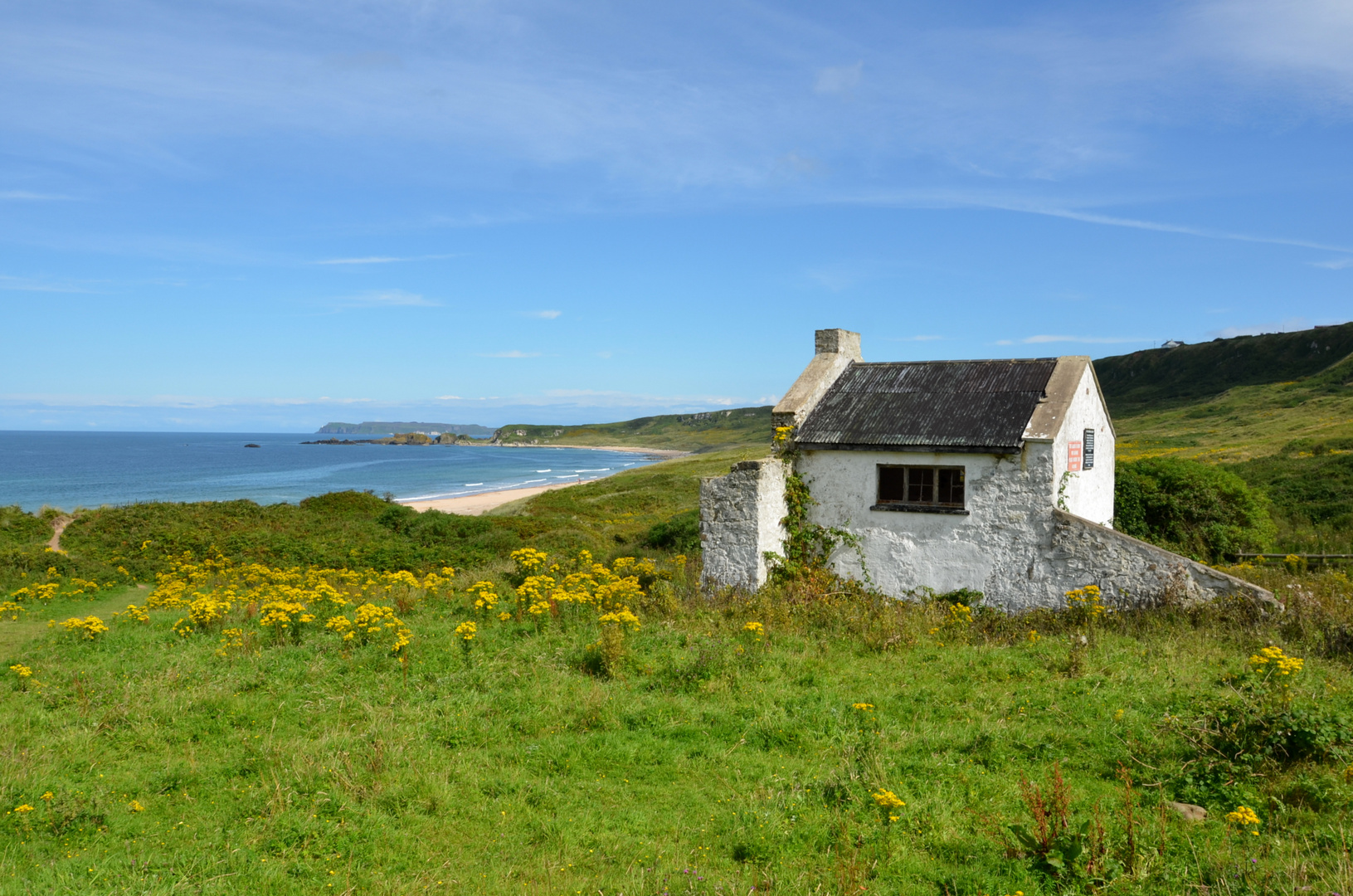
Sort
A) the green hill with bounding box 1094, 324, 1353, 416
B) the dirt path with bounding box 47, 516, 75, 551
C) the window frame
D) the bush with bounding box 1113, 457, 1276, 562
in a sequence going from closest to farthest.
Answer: the window frame → the bush with bounding box 1113, 457, 1276, 562 → the dirt path with bounding box 47, 516, 75, 551 → the green hill with bounding box 1094, 324, 1353, 416

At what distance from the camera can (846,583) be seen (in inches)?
585

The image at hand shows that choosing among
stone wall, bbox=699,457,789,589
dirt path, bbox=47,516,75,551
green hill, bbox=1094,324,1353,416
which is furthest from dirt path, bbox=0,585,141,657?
green hill, bbox=1094,324,1353,416

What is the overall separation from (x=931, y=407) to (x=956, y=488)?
1829mm

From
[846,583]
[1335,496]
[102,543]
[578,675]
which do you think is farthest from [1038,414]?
[102,543]

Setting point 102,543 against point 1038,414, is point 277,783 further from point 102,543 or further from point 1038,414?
point 102,543

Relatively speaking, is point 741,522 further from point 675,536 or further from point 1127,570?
point 675,536

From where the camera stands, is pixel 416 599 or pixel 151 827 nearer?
pixel 151 827

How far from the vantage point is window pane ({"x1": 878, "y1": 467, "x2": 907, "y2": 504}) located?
1470 cm

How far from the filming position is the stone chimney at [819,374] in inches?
623

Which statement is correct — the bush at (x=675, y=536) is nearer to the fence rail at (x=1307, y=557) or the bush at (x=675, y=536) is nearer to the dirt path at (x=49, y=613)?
the fence rail at (x=1307, y=557)

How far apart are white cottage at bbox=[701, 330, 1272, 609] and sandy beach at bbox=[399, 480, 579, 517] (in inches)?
1549

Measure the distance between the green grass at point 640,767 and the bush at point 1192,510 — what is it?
1094cm

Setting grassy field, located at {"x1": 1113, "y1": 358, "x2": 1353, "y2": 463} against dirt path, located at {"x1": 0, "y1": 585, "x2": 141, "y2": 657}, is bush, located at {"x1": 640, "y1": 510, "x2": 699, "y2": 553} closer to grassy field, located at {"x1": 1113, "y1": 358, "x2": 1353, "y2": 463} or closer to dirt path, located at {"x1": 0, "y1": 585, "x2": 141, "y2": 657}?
dirt path, located at {"x1": 0, "y1": 585, "x2": 141, "y2": 657}

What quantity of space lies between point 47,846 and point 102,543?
73.0 ft
